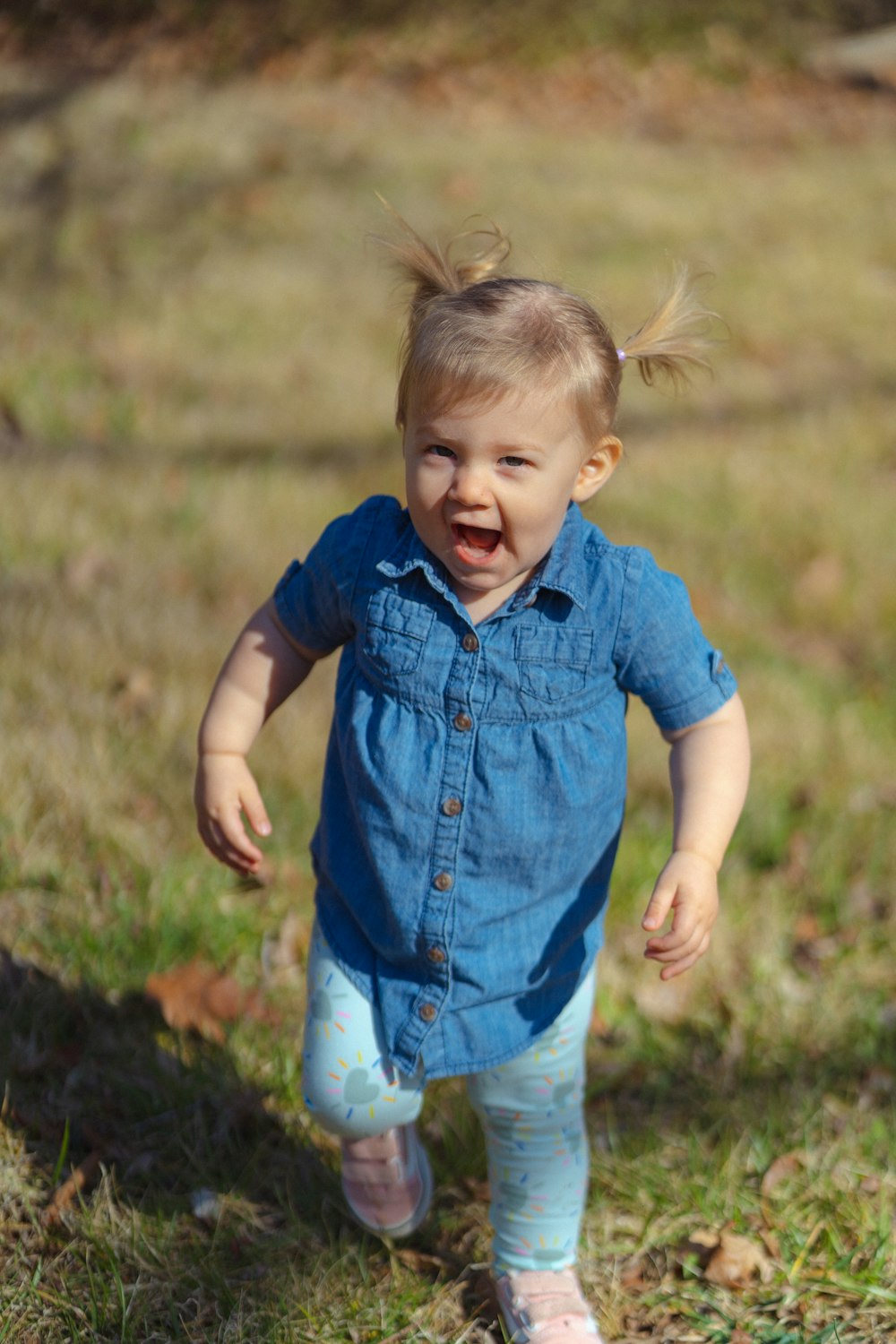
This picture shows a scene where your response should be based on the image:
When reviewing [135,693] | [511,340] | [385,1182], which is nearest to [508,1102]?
[385,1182]

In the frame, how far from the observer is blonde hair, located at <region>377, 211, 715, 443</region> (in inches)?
75.9

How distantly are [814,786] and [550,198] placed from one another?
22.1ft

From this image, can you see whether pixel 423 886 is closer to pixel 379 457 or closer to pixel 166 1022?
pixel 166 1022

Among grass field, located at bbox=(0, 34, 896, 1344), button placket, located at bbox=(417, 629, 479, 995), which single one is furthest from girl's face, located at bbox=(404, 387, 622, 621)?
grass field, located at bbox=(0, 34, 896, 1344)

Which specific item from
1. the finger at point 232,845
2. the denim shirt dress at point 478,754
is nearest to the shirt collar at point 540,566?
the denim shirt dress at point 478,754

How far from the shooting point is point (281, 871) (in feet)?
11.2

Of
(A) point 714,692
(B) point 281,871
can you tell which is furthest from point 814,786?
(A) point 714,692

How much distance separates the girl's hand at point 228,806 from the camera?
221 centimetres

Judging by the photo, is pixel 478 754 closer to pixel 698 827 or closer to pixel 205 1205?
pixel 698 827

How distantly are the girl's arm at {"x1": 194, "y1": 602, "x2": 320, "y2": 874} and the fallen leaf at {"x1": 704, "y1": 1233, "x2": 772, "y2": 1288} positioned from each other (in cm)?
113

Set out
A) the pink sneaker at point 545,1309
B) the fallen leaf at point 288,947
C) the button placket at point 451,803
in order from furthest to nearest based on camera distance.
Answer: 1. the fallen leaf at point 288,947
2. the pink sneaker at point 545,1309
3. the button placket at point 451,803

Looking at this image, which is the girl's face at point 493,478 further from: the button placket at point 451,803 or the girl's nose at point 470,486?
the button placket at point 451,803

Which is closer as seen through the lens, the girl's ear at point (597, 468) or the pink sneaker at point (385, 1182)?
the girl's ear at point (597, 468)

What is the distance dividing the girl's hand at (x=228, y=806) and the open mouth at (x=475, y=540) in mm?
534
